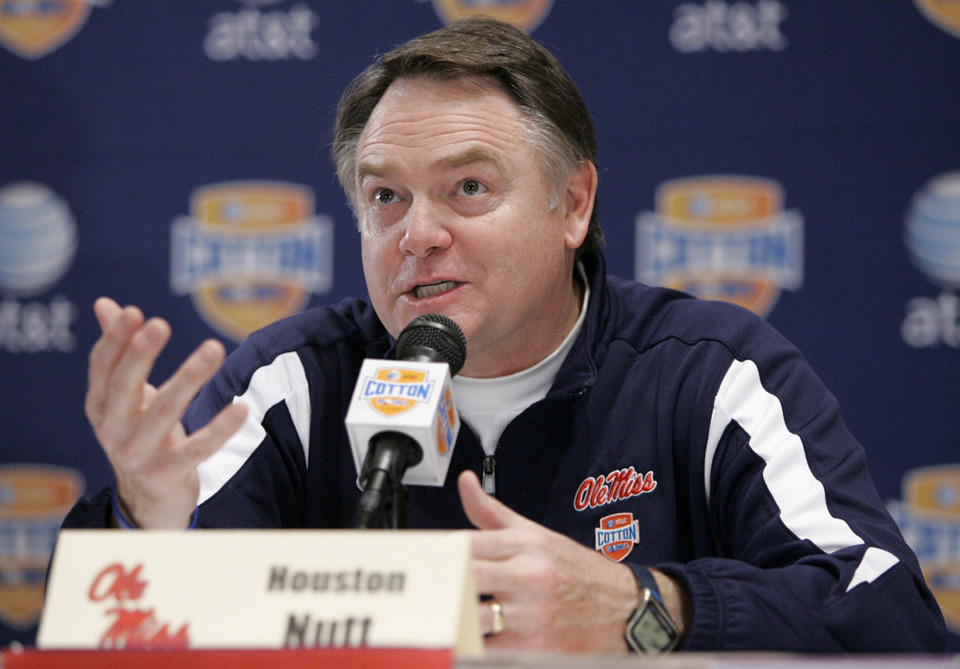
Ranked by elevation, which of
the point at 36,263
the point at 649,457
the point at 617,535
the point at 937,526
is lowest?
the point at 937,526

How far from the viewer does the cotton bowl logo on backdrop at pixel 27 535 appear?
2732mm

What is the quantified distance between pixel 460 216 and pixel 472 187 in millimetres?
66

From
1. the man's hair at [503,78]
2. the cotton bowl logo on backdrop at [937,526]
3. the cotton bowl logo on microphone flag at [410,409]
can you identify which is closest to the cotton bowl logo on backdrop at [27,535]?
the man's hair at [503,78]

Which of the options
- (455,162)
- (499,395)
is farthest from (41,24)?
(499,395)

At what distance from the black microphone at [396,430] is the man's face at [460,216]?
495mm

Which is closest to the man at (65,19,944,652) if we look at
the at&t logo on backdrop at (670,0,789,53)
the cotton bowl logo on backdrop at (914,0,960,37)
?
the at&t logo on backdrop at (670,0,789,53)

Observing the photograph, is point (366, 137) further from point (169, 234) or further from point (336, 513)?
point (169, 234)

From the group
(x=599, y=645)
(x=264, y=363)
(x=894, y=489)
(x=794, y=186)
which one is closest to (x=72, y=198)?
(x=264, y=363)

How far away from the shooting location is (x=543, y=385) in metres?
1.83

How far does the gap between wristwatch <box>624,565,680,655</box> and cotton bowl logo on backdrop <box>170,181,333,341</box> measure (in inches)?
69.6

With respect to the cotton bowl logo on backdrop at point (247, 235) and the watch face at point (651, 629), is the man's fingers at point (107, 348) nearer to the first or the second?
the watch face at point (651, 629)

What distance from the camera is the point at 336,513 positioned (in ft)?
5.90

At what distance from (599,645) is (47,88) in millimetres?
2391

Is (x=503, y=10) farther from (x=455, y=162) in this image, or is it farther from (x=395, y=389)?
(x=395, y=389)
